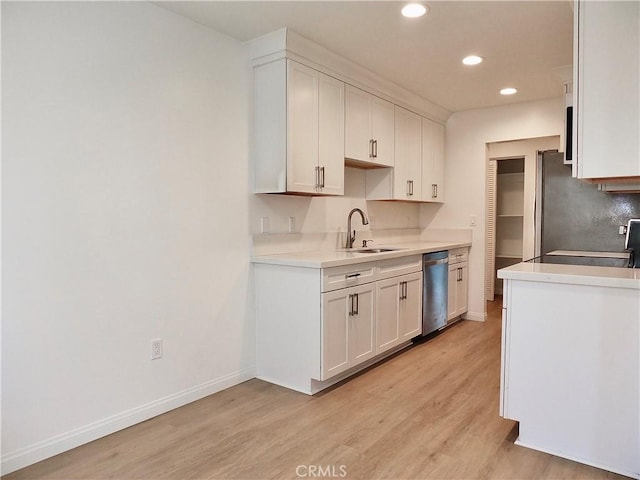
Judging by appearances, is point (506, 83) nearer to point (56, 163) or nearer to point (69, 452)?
point (56, 163)

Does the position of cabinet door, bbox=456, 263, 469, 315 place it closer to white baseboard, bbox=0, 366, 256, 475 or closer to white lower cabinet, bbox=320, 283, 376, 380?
white lower cabinet, bbox=320, 283, 376, 380

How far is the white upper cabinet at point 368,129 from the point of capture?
3.63m

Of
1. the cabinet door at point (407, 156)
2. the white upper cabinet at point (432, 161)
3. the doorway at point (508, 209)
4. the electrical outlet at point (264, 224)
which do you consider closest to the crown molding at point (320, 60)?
the cabinet door at point (407, 156)

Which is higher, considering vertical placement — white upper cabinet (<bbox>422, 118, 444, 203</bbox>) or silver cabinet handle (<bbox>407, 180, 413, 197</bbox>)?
white upper cabinet (<bbox>422, 118, 444, 203</bbox>)

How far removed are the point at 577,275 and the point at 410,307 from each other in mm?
1883

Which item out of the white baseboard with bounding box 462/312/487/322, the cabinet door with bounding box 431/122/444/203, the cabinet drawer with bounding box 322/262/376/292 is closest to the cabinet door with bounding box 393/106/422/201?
the cabinet door with bounding box 431/122/444/203

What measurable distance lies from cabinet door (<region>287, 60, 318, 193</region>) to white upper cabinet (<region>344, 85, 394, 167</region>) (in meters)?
0.44

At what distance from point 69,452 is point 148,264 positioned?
1.01m

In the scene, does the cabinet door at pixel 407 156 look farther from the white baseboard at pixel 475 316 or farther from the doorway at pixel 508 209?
the doorway at pixel 508 209

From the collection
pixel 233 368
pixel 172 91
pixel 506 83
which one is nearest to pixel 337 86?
pixel 172 91

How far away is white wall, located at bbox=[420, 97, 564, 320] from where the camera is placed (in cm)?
478

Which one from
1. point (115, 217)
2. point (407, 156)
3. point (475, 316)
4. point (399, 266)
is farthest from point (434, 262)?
point (115, 217)

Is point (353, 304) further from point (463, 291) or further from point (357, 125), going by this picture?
point (463, 291)

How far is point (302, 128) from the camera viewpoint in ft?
10.2
